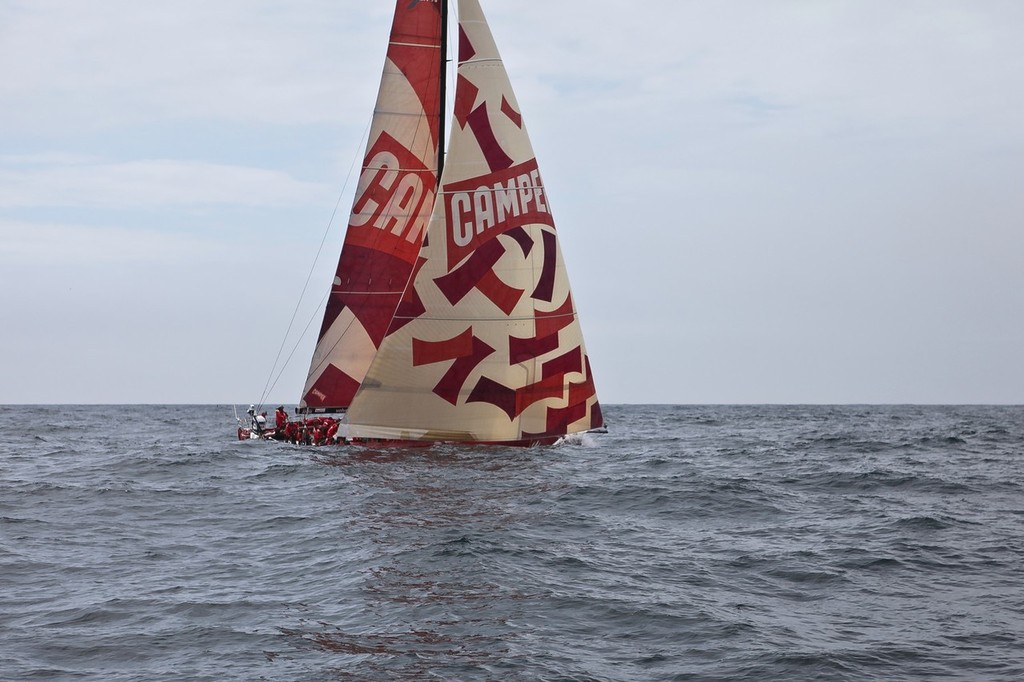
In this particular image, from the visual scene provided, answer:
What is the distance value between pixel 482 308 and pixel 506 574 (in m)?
12.9

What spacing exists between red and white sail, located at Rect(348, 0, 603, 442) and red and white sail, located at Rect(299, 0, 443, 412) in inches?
127

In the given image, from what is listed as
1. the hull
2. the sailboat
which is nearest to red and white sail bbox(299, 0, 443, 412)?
the sailboat

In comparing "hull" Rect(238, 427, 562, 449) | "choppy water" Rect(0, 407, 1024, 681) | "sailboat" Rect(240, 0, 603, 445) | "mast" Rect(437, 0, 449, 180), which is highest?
"mast" Rect(437, 0, 449, 180)

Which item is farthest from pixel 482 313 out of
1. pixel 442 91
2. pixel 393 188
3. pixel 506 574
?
pixel 506 574

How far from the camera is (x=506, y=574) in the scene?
38.7ft

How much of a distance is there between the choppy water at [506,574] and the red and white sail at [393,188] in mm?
7058

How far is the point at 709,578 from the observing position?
11891mm

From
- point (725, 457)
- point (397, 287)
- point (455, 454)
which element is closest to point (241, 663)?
point (455, 454)

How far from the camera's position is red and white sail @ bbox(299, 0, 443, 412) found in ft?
93.0

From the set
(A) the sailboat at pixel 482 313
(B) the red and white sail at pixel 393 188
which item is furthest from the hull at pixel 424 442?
(B) the red and white sail at pixel 393 188

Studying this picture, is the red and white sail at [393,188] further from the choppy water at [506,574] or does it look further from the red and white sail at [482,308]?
the choppy water at [506,574]

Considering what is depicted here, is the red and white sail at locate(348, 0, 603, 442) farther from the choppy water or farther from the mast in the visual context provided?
the mast

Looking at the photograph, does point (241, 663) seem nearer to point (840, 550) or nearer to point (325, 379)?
point (840, 550)

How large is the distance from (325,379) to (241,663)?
20.8m
